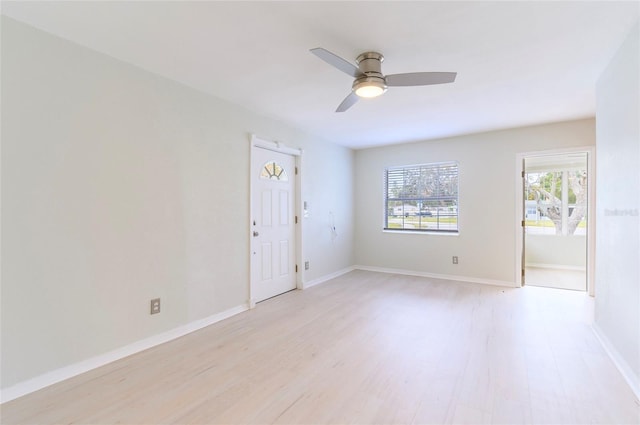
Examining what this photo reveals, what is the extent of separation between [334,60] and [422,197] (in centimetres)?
398

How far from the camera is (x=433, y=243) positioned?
5.29 meters

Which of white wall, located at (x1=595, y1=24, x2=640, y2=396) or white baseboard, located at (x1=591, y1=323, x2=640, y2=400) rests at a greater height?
white wall, located at (x1=595, y1=24, x2=640, y2=396)

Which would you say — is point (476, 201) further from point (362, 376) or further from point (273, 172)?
point (362, 376)

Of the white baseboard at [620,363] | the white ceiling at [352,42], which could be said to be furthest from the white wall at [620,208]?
the white ceiling at [352,42]

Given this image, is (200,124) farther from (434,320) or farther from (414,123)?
(434,320)

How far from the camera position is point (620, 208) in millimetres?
2285

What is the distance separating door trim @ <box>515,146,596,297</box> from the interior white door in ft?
11.1

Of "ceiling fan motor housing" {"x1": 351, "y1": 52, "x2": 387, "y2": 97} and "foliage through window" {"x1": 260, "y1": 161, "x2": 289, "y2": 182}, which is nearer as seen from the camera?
→ "ceiling fan motor housing" {"x1": 351, "y1": 52, "x2": 387, "y2": 97}

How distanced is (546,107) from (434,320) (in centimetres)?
285

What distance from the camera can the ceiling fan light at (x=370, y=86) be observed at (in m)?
2.29

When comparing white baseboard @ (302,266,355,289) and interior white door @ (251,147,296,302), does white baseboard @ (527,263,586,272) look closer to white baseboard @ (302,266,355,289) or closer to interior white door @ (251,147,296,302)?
white baseboard @ (302,266,355,289)

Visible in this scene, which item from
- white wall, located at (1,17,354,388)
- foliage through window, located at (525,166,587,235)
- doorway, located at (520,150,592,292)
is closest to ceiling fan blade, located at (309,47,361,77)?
white wall, located at (1,17,354,388)

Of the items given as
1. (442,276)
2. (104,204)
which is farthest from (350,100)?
(442,276)

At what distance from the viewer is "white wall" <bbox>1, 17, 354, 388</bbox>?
1.99 metres
